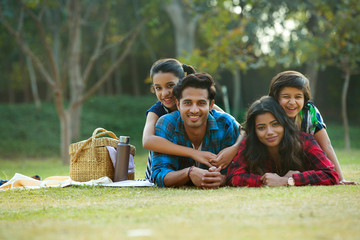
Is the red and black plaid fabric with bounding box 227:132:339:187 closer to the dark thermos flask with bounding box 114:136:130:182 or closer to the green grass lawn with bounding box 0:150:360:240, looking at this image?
the green grass lawn with bounding box 0:150:360:240

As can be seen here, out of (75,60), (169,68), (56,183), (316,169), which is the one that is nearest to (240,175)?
(316,169)

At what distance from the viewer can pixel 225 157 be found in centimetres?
482

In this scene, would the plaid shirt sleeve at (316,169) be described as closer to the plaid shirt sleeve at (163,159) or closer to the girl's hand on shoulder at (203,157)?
the girl's hand on shoulder at (203,157)

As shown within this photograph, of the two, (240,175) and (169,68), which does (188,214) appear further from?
(169,68)

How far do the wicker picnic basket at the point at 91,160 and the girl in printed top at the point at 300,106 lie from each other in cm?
214

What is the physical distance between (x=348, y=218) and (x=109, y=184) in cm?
306

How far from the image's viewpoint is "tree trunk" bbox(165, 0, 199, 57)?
54.1ft

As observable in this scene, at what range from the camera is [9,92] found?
91.8 feet

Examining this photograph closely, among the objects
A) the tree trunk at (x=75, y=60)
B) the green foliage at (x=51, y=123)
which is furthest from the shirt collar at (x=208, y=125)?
the green foliage at (x=51, y=123)

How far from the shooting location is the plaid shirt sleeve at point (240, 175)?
183 inches

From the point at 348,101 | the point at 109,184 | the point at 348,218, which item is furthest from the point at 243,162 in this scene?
the point at 348,101

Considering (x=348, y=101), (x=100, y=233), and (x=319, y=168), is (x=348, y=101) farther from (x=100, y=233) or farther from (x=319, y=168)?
(x=100, y=233)

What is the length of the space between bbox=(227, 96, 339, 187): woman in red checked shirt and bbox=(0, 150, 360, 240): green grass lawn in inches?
9.5

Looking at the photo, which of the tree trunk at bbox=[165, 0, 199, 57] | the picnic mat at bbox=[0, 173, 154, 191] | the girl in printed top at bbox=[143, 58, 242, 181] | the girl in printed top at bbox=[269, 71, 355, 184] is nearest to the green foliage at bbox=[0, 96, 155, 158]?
the tree trunk at bbox=[165, 0, 199, 57]
